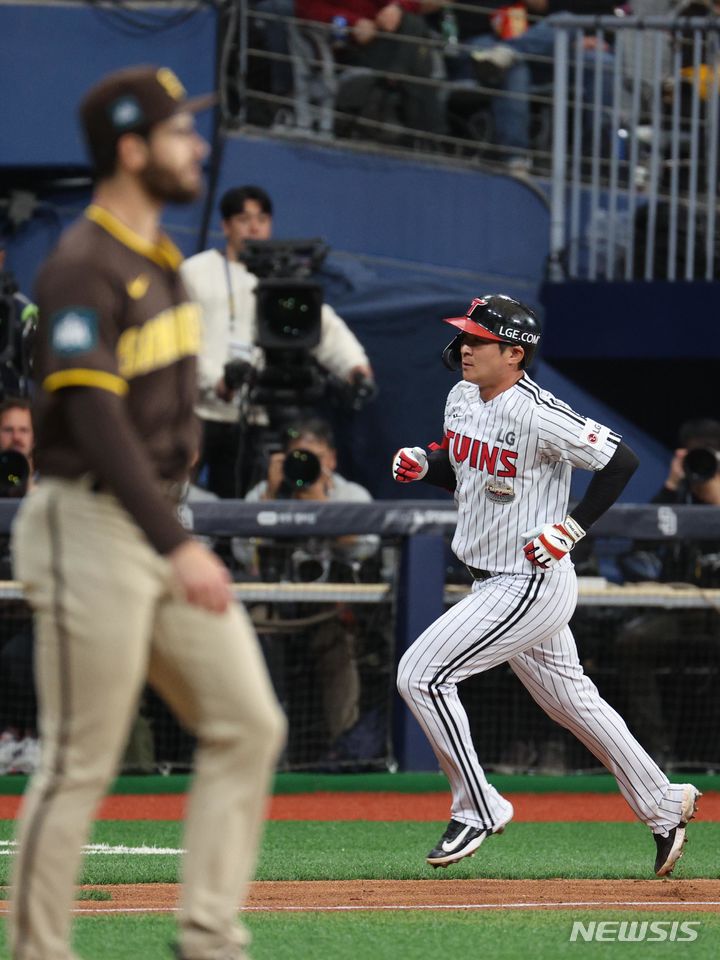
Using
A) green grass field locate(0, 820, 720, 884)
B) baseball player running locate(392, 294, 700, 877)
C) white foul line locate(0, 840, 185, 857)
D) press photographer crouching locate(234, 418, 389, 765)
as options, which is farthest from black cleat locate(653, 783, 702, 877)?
press photographer crouching locate(234, 418, 389, 765)

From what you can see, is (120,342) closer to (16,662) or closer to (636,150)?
(16,662)

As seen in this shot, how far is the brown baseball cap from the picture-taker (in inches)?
142

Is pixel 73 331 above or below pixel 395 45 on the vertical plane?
below

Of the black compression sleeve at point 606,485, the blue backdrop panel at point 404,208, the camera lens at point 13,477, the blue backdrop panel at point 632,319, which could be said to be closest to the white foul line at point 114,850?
the black compression sleeve at point 606,485

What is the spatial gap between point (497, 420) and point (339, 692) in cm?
340

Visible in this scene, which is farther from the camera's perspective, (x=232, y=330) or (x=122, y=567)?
(x=232, y=330)

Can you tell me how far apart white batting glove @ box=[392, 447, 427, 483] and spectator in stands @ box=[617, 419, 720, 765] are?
328 centimetres

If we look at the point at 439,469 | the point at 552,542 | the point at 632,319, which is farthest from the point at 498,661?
the point at 632,319

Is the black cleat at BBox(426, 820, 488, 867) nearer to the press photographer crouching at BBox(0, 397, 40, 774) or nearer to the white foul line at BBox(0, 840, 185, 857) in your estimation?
the white foul line at BBox(0, 840, 185, 857)

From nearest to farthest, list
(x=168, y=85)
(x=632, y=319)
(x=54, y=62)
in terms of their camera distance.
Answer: (x=168, y=85) < (x=54, y=62) < (x=632, y=319)

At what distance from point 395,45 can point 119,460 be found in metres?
8.94

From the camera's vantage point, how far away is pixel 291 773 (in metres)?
9.28

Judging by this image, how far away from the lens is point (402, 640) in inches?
364

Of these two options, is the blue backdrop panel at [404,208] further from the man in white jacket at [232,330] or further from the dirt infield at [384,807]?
the dirt infield at [384,807]
